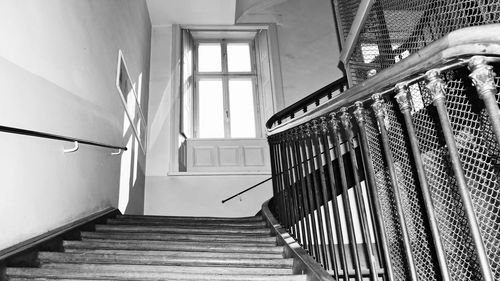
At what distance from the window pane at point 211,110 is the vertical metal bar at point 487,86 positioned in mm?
5899

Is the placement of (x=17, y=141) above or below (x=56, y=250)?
above

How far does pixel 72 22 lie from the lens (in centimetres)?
295

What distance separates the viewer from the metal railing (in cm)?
96

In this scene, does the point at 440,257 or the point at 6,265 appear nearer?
the point at 440,257

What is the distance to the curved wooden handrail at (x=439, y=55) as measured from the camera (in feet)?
2.90

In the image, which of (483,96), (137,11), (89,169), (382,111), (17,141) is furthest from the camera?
(137,11)

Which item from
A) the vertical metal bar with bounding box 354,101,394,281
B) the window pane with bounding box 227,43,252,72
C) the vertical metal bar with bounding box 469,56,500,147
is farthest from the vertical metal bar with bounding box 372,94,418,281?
the window pane with bounding box 227,43,252,72

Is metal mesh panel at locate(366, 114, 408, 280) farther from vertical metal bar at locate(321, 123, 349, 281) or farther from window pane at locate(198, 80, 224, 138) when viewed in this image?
window pane at locate(198, 80, 224, 138)

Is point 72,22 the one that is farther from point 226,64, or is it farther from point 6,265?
point 226,64

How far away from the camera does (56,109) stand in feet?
8.43

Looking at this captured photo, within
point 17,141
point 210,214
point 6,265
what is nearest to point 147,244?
point 6,265

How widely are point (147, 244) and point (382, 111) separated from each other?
1772mm

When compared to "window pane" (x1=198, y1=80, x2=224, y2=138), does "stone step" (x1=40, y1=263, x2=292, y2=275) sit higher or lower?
lower

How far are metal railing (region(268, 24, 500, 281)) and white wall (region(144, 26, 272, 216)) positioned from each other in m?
3.03
